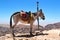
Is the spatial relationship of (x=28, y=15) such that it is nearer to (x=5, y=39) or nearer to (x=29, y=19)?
(x=29, y=19)

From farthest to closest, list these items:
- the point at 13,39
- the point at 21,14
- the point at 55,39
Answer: the point at 21,14
the point at 13,39
the point at 55,39

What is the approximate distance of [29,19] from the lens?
13.4m

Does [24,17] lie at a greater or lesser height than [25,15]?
lesser

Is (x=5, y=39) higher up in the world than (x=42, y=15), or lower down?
lower down

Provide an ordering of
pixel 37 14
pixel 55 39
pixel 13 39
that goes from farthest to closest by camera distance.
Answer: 1. pixel 37 14
2. pixel 13 39
3. pixel 55 39

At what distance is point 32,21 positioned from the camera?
13484 mm

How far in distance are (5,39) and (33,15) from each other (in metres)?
3.21

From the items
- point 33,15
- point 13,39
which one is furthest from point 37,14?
point 13,39

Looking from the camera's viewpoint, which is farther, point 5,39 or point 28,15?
point 28,15

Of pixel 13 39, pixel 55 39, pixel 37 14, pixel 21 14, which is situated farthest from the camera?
pixel 37 14

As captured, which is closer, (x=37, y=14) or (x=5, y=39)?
(x=5, y=39)

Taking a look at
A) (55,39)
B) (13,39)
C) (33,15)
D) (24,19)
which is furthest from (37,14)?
(55,39)

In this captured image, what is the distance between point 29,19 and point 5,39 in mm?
2696

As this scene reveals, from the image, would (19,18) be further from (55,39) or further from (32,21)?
(55,39)
